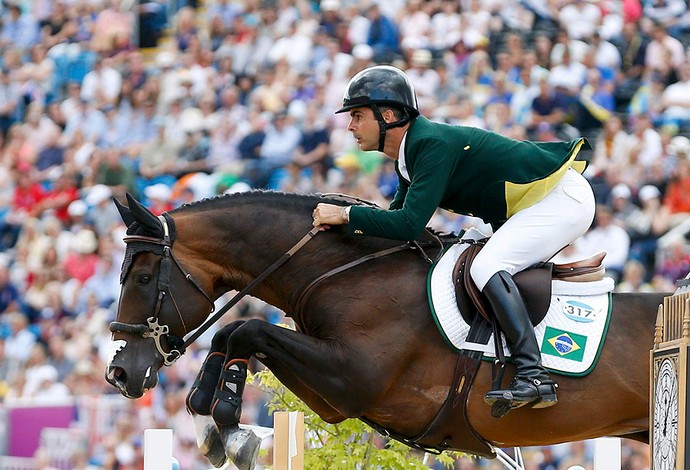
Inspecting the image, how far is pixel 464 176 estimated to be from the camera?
698cm

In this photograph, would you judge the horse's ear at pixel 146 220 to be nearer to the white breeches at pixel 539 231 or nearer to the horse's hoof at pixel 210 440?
the horse's hoof at pixel 210 440

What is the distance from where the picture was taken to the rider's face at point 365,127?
7047 mm

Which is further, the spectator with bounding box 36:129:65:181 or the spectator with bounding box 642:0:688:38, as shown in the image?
the spectator with bounding box 36:129:65:181

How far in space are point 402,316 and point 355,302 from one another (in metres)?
0.25

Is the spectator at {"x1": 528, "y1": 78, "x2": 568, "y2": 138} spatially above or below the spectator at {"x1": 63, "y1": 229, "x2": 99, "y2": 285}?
above

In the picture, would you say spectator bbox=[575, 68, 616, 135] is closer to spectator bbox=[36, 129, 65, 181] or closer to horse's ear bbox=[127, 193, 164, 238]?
spectator bbox=[36, 129, 65, 181]

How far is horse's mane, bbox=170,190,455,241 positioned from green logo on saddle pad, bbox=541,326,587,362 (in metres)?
0.87

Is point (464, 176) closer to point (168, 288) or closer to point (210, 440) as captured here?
point (168, 288)

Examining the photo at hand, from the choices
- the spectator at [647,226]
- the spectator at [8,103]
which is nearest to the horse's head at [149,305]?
the spectator at [647,226]

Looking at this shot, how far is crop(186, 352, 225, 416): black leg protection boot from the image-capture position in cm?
697

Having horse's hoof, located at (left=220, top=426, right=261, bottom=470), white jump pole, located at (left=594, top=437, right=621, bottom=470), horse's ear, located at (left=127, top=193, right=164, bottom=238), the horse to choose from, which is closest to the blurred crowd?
white jump pole, located at (left=594, top=437, right=621, bottom=470)

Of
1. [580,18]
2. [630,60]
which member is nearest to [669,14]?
[630,60]

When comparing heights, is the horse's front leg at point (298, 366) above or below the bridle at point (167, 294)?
below

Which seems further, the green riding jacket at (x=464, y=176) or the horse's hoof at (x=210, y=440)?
the horse's hoof at (x=210, y=440)
